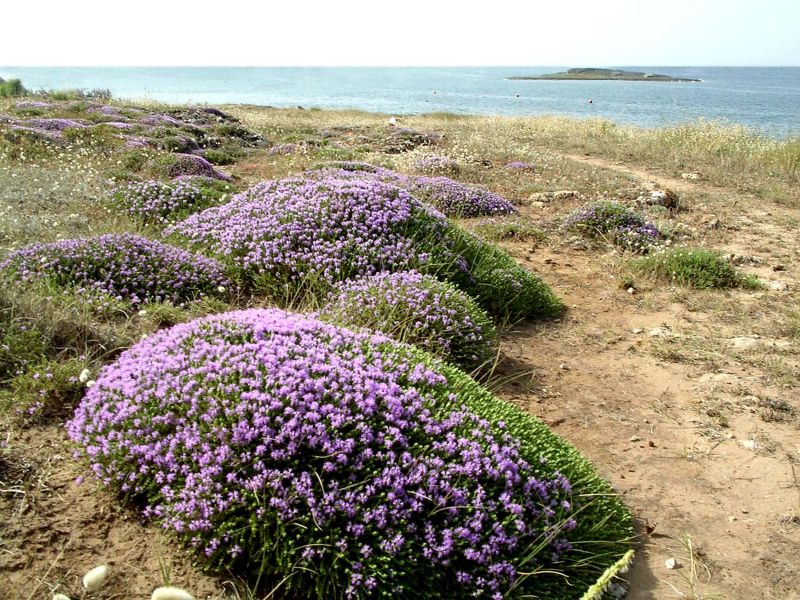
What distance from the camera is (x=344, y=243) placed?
6.34 meters

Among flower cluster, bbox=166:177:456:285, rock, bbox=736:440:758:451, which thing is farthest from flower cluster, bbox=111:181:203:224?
rock, bbox=736:440:758:451

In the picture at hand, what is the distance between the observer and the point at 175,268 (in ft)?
19.2

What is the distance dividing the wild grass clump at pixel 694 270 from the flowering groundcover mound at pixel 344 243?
2.21m

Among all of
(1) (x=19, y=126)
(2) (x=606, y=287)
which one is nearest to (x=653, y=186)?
(2) (x=606, y=287)

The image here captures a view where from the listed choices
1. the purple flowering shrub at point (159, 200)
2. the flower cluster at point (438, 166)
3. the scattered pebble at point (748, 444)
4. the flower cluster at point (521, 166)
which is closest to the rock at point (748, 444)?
the scattered pebble at point (748, 444)

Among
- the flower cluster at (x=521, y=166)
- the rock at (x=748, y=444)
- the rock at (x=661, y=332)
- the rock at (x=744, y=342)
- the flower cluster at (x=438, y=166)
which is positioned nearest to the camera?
the rock at (x=748, y=444)

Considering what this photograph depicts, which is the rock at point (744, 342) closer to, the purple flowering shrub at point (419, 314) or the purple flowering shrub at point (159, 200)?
the purple flowering shrub at point (419, 314)

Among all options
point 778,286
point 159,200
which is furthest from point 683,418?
point 159,200

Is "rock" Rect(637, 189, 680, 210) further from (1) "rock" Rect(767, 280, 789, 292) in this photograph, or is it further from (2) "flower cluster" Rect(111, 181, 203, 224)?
(2) "flower cluster" Rect(111, 181, 203, 224)

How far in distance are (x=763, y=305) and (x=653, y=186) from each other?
7.96 meters

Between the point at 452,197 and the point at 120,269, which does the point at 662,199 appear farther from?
the point at 120,269

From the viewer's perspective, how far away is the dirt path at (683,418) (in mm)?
3605

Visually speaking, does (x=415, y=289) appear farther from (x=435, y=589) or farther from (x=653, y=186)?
(x=653, y=186)

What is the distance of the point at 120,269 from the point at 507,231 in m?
6.54
